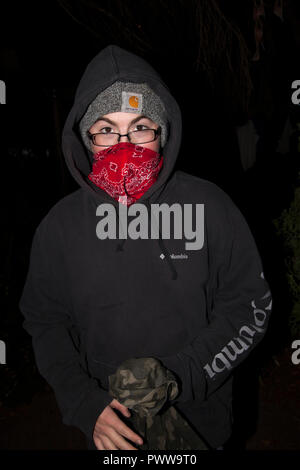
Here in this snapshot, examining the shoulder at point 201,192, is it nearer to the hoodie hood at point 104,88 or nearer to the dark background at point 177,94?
the hoodie hood at point 104,88

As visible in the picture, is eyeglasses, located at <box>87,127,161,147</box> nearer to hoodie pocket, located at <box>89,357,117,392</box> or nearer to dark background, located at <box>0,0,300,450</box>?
hoodie pocket, located at <box>89,357,117,392</box>

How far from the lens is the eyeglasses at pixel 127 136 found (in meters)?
1.80

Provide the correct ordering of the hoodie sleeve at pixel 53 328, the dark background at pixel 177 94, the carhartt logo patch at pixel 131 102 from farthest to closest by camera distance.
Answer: the dark background at pixel 177 94
the carhartt logo patch at pixel 131 102
the hoodie sleeve at pixel 53 328

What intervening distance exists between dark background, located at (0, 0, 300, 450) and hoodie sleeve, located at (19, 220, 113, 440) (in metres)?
2.56

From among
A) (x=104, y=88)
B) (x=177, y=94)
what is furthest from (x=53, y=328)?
(x=177, y=94)

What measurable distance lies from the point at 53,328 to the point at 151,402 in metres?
0.63

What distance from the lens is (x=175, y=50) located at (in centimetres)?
501

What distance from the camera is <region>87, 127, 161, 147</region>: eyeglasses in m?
1.80

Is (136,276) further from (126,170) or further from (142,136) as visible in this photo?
(142,136)

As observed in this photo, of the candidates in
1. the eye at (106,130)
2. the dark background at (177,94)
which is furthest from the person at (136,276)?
the dark background at (177,94)

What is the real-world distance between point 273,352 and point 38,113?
6.90 meters

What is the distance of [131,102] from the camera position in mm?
1770

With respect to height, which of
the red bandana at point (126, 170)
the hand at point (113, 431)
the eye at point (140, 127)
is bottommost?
the hand at point (113, 431)
